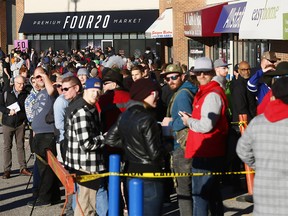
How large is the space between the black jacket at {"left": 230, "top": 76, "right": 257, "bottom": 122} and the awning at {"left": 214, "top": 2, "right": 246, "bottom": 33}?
9725 mm

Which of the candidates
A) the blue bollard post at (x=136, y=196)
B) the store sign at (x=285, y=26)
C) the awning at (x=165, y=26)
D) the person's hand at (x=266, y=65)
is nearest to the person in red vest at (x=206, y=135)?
the blue bollard post at (x=136, y=196)

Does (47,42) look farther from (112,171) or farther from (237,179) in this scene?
(112,171)

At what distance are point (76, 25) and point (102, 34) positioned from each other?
179 centimetres

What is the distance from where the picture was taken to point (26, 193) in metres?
11.5

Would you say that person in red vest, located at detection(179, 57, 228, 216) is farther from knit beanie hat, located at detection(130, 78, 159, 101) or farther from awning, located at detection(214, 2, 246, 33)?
awning, located at detection(214, 2, 246, 33)

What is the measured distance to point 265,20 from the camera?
16984mm

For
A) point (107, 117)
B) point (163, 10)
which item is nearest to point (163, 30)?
point (163, 10)

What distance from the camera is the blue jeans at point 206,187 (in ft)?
24.7

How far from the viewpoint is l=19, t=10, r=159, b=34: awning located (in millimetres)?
44969

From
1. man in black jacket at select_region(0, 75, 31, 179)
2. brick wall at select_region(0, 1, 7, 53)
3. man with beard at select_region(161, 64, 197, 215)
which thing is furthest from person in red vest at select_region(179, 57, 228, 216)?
brick wall at select_region(0, 1, 7, 53)

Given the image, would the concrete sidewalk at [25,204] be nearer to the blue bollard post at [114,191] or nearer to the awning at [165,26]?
the blue bollard post at [114,191]

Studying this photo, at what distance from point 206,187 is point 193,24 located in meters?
20.9

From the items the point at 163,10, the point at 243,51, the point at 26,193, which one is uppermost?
the point at 163,10

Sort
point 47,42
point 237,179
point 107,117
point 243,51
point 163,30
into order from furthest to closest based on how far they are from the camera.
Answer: point 47,42, point 163,30, point 243,51, point 237,179, point 107,117
